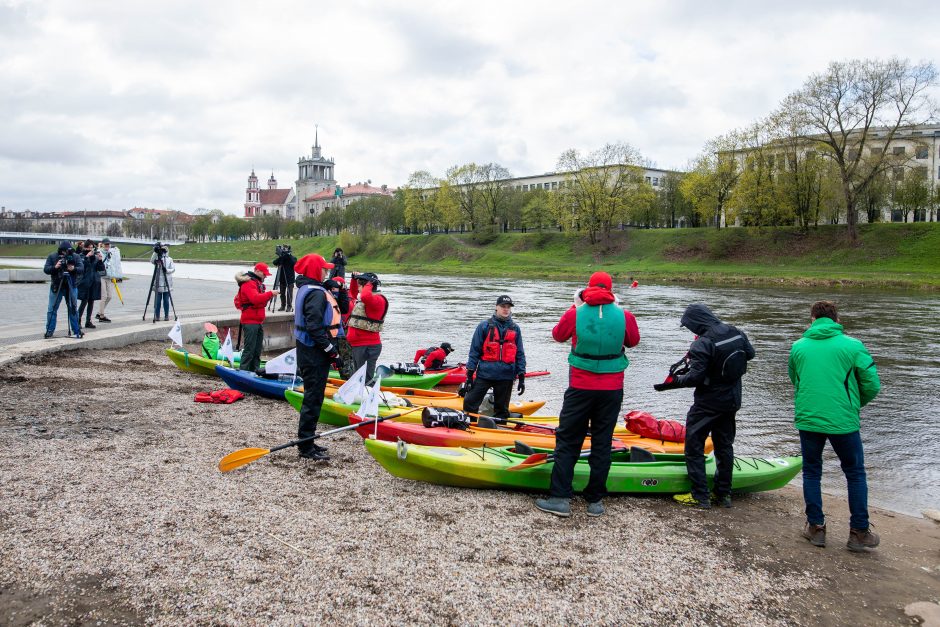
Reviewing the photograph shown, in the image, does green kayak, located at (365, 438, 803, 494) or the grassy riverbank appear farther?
the grassy riverbank

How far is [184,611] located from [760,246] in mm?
61339

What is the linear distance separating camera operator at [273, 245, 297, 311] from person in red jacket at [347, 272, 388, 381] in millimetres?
9010

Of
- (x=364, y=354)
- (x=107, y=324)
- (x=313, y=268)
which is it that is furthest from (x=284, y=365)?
(x=107, y=324)

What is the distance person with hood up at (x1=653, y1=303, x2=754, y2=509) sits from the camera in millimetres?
6188

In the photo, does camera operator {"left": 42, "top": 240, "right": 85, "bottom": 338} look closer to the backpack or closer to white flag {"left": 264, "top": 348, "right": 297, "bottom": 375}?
white flag {"left": 264, "top": 348, "right": 297, "bottom": 375}

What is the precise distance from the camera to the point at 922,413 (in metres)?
12.0

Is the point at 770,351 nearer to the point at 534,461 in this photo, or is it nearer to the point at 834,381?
the point at 834,381

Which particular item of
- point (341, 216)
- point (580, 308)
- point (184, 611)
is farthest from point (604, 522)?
point (341, 216)

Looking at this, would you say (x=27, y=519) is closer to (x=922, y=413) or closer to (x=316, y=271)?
(x=316, y=271)

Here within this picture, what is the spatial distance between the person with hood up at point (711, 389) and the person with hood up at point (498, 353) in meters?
2.20

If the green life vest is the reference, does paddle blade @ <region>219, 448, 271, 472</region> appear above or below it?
below

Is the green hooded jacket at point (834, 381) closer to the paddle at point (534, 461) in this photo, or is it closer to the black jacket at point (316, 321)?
the paddle at point (534, 461)

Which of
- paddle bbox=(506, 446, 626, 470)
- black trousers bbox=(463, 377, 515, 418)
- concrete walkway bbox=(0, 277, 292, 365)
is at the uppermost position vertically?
concrete walkway bbox=(0, 277, 292, 365)

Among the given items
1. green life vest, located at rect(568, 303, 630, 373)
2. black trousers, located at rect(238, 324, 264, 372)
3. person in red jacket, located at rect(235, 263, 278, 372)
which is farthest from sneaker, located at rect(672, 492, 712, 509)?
black trousers, located at rect(238, 324, 264, 372)
